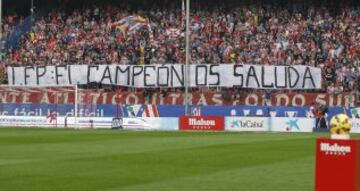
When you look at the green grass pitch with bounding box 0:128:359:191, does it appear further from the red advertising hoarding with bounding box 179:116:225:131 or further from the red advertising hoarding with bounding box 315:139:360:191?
the red advertising hoarding with bounding box 179:116:225:131

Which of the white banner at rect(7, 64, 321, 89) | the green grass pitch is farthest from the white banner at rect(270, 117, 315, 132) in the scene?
the green grass pitch

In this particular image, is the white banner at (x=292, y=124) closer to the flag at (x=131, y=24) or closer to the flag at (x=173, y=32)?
the flag at (x=173, y=32)

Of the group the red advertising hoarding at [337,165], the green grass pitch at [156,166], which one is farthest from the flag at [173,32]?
the red advertising hoarding at [337,165]

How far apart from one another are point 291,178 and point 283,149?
9.87 meters

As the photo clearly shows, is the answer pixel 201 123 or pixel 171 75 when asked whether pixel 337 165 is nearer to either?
pixel 201 123

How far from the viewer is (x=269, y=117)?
4694 centimetres

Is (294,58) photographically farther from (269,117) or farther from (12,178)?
(12,178)

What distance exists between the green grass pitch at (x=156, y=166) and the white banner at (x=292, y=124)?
17.0 m

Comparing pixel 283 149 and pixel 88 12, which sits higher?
pixel 88 12

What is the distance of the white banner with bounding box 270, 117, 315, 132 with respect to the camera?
4591cm

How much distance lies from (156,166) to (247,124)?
2778 centimetres

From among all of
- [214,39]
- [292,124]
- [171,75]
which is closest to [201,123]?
[292,124]

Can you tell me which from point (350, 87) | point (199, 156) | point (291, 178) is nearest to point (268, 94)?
point (350, 87)

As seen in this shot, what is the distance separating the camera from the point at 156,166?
Answer: 19.5 metres
